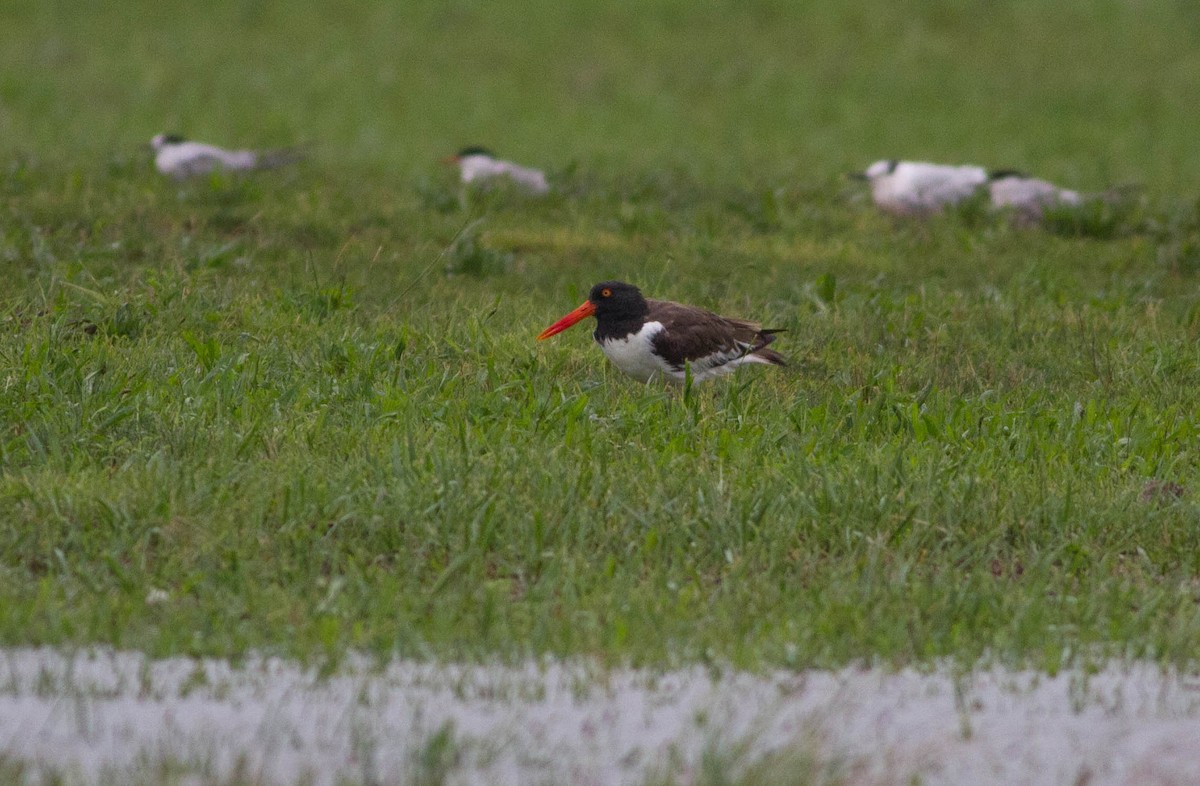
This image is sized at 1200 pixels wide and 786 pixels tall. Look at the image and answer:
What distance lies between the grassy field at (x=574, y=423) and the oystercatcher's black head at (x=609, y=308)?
264 millimetres

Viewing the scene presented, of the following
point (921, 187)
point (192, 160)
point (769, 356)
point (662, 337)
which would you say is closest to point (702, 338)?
point (662, 337)

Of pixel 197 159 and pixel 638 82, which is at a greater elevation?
pixel 197 159

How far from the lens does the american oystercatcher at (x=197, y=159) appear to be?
41.1 ft

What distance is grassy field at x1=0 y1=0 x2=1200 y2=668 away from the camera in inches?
204

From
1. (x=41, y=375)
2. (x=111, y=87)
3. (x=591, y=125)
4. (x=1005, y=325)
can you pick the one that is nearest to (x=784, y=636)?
(x=41, y=375)

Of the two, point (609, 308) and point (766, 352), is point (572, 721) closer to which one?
point (609, 308)

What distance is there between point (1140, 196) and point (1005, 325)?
16.0ft

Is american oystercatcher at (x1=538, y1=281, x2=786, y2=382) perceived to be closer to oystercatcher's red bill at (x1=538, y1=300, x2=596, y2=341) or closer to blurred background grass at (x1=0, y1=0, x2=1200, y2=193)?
oystercatcher's red bill at (x1=538, y1=300, x2=596, y2=341)

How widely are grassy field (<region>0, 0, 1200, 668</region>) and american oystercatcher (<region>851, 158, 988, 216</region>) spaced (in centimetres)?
27

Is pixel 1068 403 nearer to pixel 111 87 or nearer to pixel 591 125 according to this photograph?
pixel 591 125

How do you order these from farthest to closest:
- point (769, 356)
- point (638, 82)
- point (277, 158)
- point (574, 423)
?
1. point (638, 82)
2. point (277, 158)
3. point (769, 356)
4. point (574, 423)

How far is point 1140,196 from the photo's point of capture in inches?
523

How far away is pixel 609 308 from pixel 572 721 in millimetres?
3828

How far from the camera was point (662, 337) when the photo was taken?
305 inches
